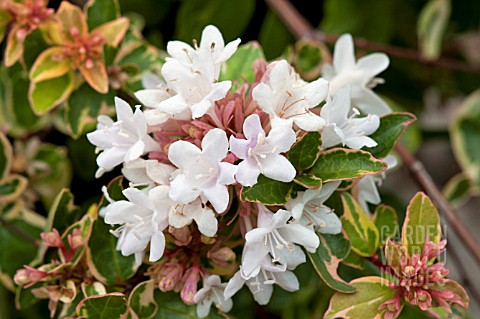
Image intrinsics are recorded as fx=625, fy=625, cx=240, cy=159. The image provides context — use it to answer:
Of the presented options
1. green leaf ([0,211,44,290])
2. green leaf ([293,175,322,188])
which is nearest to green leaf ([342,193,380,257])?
green leaf ([293,175,322,188])

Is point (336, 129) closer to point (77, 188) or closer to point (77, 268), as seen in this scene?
point (77, 268)

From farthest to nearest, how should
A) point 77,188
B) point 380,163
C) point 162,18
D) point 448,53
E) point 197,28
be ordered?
1. point 448,53
2. point 162,18
3. point 77,188
4. point 197,28
5. point 380,163

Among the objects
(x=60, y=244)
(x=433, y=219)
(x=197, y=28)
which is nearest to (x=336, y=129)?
(x=433, y=219)

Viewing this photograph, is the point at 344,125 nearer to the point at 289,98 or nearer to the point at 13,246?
the point at 289,98

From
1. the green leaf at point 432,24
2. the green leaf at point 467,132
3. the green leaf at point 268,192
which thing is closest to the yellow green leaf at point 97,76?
the green leaf at point 268,192

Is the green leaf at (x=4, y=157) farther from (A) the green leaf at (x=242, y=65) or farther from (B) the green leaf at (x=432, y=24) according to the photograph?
(B) the green leaf at (x=432, y=24)
